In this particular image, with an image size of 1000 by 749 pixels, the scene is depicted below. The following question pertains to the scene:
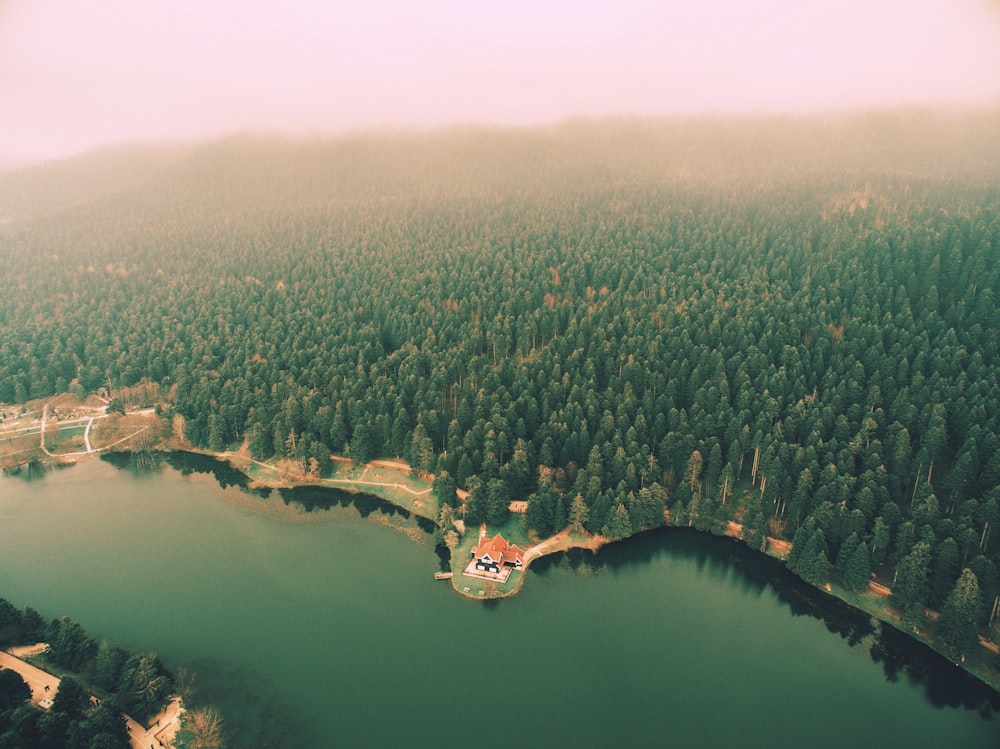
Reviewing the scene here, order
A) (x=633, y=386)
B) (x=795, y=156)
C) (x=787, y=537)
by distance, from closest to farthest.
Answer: (x=787, y=537), (x=633, y=386), (x=795, y=156)

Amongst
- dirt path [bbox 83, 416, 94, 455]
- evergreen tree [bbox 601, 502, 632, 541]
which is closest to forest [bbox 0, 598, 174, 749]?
evergreen tree [bbox 601, 502, 632, 541]

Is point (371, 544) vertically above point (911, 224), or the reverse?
point (911, 224)

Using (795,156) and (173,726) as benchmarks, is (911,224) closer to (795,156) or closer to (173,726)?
(795,156)

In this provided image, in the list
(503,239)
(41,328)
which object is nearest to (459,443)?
(503,239)

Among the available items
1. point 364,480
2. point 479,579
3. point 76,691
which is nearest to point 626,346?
point 364,480

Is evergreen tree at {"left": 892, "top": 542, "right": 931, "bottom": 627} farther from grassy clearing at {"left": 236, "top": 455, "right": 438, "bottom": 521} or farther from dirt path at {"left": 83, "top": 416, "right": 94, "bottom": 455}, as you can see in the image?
dirt path at {"left": 83, "top": 416, "right": 94, "bottom": 455}

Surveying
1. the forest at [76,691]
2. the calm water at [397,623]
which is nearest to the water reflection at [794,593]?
the calm water at [397,623]

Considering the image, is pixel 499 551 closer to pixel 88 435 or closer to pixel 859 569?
pixel 859 569
